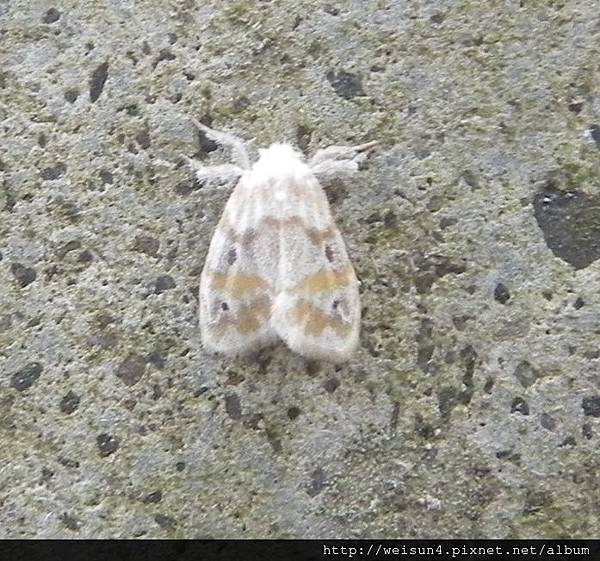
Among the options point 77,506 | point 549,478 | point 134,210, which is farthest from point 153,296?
point 549,478

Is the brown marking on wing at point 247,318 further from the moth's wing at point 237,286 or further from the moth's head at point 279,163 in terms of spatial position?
the moth's head at point 279,163

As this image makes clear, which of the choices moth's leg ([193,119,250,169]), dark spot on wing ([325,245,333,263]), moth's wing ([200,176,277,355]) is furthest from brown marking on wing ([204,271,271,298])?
moth's leg ([193,119,250,169])

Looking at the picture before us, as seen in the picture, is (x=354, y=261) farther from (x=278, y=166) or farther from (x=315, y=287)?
(x=278, y=166)

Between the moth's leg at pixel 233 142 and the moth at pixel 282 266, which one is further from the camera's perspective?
the moth's leg at pixel 233 142

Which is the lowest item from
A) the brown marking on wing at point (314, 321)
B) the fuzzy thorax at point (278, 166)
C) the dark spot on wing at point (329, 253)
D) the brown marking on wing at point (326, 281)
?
the brown marking on wing at point (314, 321)

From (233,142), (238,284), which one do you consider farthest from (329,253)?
(233,142)

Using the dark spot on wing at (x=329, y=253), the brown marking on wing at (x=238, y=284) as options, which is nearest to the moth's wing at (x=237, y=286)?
the brown marking on wing at (x=238, y=284)

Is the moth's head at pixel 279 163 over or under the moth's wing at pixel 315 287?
over

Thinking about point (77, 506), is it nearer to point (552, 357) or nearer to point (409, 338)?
point (409, 338)

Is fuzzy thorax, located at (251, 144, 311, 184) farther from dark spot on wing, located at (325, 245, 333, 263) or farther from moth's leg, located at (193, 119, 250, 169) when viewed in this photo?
dark spot on wing, located at (325, 245, 333, 263)
